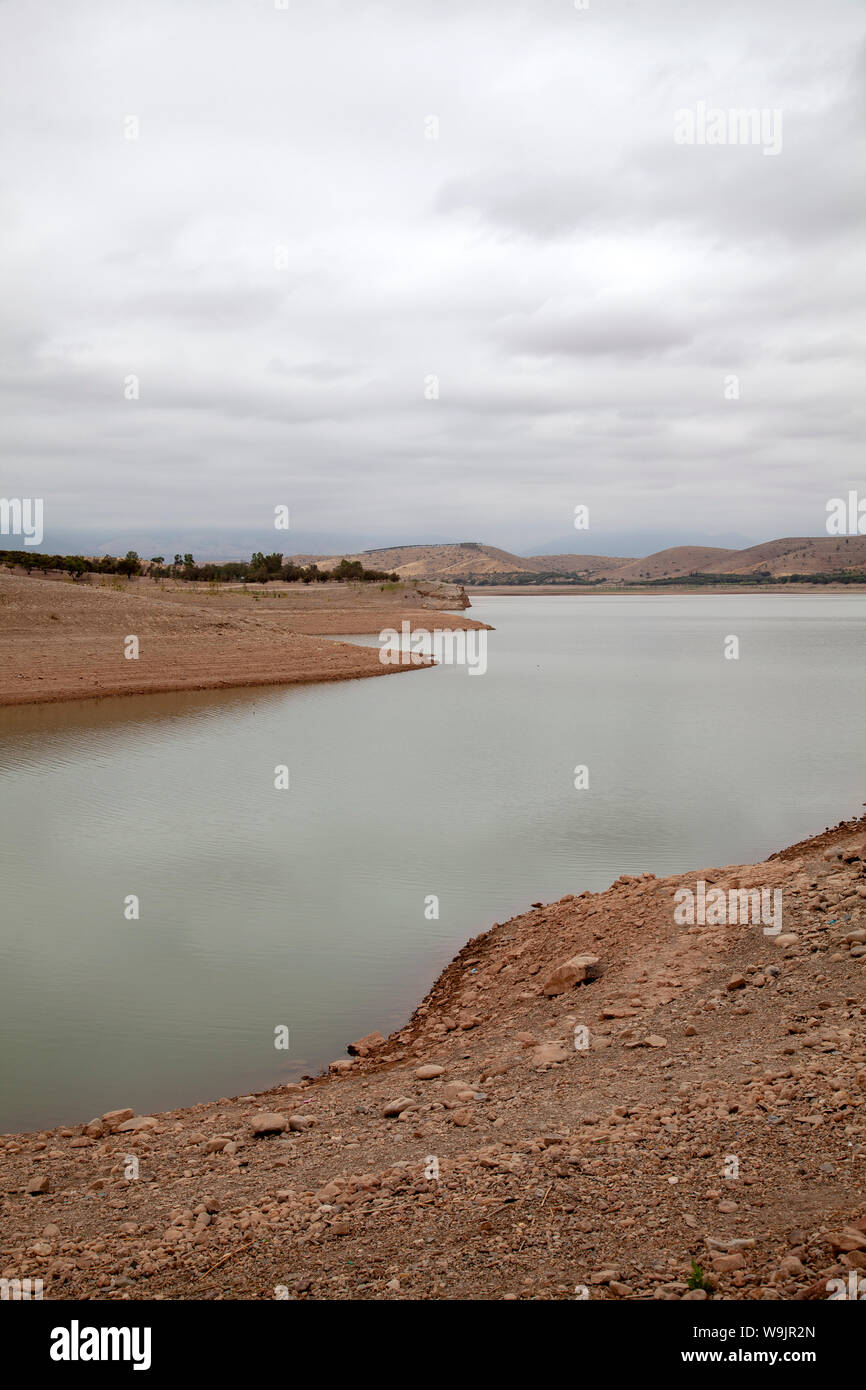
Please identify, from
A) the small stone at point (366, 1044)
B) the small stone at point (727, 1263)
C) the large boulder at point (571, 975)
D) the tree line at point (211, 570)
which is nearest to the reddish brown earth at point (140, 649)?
the tree line at point (211, 570)

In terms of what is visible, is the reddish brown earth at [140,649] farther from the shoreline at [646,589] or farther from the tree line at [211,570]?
the shoreline at [646,589]

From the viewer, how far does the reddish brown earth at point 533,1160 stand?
3959 millimetres

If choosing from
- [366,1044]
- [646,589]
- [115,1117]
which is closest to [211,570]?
[366,1044]

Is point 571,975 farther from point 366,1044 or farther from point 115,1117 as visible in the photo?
point 115,1117

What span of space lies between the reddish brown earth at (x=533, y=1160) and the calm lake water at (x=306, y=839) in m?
1.34

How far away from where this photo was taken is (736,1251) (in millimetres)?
3852

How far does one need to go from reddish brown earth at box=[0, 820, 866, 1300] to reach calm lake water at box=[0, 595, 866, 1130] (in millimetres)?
1342

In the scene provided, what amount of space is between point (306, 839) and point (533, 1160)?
9.66 metres

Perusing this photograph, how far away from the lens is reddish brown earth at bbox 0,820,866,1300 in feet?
13.0

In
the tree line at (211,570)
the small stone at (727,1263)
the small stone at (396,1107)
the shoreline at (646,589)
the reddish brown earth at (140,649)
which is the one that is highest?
the shoreline at (646,589)

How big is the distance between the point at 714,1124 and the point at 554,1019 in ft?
7.59

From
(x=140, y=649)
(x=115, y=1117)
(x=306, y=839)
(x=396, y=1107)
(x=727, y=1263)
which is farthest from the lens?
(x=140, y=649)

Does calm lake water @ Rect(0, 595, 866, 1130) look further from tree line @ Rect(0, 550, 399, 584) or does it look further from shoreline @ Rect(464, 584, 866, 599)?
shoreline @ Rect(464, 584, 866, 599)

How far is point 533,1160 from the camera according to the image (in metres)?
4.82
